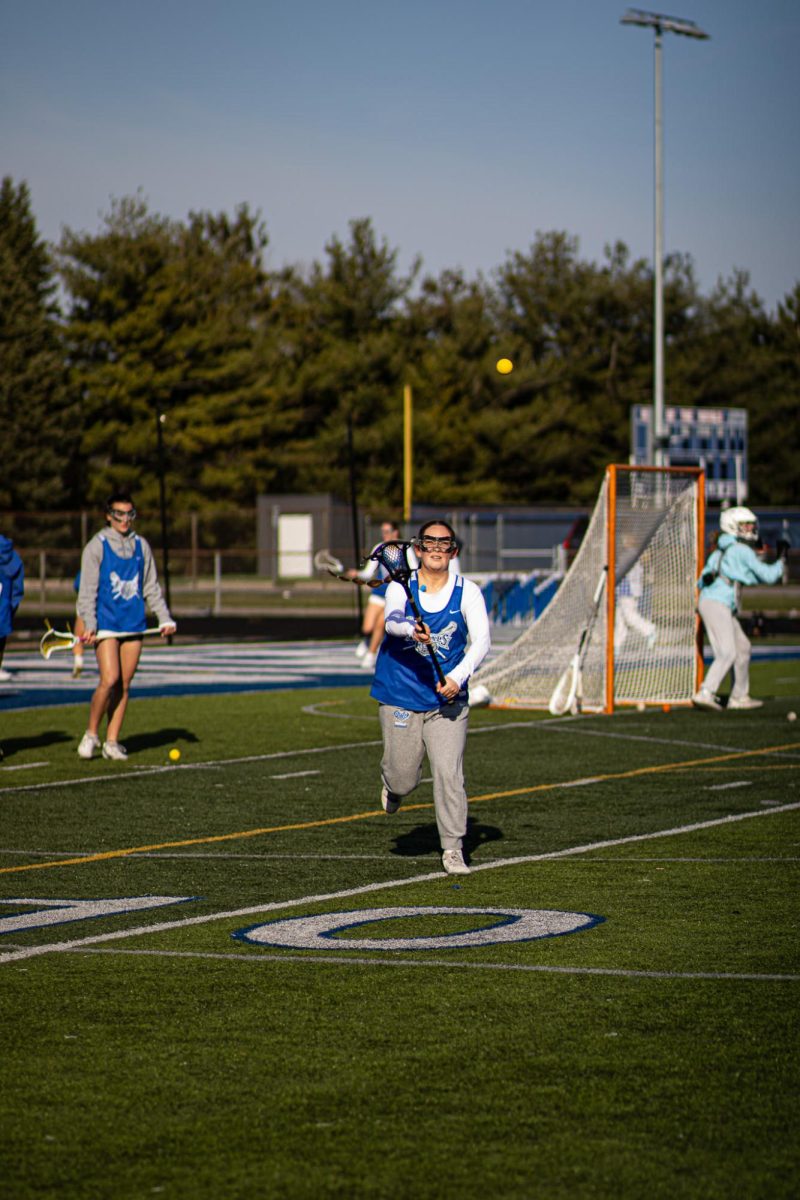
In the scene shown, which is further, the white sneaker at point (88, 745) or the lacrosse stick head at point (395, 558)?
the white sneaker at point (88, 745)

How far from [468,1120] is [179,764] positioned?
367 inches

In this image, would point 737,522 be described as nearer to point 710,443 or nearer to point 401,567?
point 401,567

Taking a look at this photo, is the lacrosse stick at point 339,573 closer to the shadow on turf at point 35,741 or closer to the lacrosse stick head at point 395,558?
the lacrosse stick head at point 395,558

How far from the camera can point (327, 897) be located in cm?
843

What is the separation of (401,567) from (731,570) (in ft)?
32.1

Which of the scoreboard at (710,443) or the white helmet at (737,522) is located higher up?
the scoreboard at (710,443)

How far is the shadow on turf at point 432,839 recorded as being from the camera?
32.3ft

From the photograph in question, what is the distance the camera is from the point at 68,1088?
17.3 feet

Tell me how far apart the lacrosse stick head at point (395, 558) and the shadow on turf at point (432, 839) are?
1692 millimetres

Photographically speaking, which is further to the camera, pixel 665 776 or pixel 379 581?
pixel 665 776

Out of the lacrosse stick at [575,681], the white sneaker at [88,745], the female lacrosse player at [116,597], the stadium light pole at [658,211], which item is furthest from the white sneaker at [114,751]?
the stadium light pole at [658,211]

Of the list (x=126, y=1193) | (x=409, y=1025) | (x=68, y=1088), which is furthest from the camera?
(x=409, y=1025)

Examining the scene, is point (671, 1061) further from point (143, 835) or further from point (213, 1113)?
point (143, 835)

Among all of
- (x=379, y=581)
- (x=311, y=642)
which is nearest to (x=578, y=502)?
(x=311, y=642)
